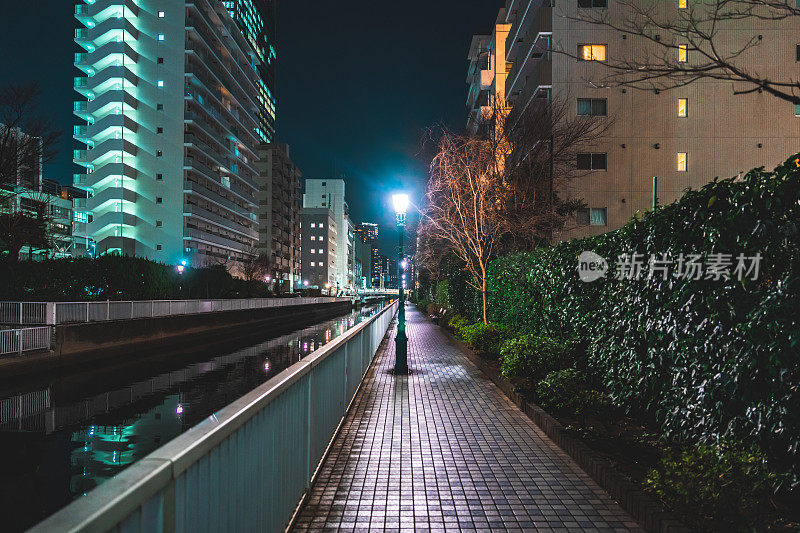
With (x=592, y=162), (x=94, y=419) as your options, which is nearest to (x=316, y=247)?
(x=592, y=162)

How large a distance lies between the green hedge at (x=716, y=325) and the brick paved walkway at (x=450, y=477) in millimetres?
1290

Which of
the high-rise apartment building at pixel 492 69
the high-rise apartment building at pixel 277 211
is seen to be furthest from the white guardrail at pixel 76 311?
the high-rise apartment building at pixel 277 211

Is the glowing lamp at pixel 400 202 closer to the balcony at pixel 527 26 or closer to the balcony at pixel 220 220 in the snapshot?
the balcony at pixel 527 26

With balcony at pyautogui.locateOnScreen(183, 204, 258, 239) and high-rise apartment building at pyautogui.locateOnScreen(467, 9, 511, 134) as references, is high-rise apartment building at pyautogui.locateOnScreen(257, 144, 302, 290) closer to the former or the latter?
balcony at pyautogui.locateOnScreen(183, 204, 258, 239)

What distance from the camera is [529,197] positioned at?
25.7m

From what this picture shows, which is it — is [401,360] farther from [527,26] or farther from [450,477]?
[527,26]

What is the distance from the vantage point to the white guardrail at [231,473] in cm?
165

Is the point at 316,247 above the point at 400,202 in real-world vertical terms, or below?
above

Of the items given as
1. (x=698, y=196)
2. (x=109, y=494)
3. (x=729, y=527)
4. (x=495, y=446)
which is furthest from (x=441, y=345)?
(x=109, y=494)

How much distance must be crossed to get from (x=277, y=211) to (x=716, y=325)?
104m

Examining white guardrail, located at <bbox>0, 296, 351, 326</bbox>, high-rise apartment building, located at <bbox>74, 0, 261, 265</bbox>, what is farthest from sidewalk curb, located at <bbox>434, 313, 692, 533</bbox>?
high-rise apartment building, located at <bbox>74, 0, 261, 265</bbox>

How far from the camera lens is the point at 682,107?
104ft

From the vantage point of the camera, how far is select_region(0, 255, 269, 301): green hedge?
25766 millimetres

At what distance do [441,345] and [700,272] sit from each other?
1533cm
